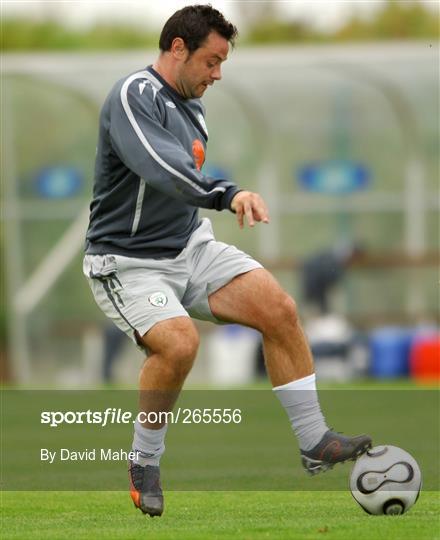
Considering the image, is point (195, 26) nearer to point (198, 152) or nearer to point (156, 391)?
point (198, 152)

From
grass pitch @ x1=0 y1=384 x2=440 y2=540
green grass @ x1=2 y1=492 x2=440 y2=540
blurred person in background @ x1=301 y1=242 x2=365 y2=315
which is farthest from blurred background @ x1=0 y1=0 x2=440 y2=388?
green grass @ x1=2 y1=492 x2=440 y2=540

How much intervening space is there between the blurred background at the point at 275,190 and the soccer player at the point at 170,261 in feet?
39.2

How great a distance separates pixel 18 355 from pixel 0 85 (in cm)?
390

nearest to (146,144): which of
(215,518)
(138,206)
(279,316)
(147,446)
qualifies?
(138,206)

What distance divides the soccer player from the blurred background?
39.2 ft

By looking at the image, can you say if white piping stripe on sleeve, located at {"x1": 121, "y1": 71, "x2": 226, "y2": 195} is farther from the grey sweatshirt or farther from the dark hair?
the dark hair

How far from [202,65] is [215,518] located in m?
2.30

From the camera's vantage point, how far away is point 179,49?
7.61 metres

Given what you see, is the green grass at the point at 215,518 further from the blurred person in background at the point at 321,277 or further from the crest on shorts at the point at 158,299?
the blurred person in background at the point at 321,277

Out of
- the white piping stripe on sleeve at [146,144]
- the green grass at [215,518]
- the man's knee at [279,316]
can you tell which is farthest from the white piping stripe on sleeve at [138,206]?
the green grass at [215,518]

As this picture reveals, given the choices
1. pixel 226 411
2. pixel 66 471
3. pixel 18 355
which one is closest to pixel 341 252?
pixel 18 355

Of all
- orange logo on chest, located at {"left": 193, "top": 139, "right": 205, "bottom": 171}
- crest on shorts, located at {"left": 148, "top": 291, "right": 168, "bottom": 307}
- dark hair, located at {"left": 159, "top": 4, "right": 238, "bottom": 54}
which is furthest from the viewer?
orange logo on chest, located at {"left": 193, "top": 139, "right": 205, "bottom": 171}

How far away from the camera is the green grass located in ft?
22.1

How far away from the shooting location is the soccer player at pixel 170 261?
732 centimetres
